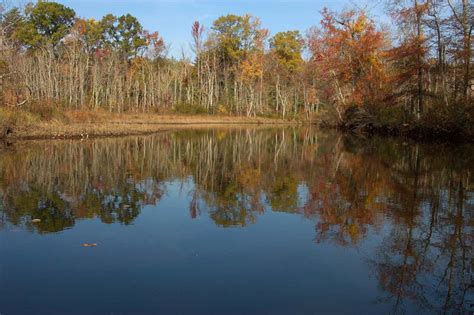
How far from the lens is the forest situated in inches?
1118

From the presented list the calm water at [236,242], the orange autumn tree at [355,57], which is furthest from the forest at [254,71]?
the calm water at [236,242]

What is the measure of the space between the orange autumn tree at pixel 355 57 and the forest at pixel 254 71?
10 cm

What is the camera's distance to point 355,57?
134 ft

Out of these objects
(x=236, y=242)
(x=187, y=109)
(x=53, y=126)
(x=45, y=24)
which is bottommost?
(x=236, y=242)

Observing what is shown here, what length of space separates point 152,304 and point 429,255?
4.11m

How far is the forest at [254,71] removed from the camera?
28.4 metres

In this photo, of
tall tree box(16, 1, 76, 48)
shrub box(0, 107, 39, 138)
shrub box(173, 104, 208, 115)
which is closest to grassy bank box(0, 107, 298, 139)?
shrub box(0, 107, 39, 138)

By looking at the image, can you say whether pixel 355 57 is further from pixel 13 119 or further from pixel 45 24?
pixel 45 24

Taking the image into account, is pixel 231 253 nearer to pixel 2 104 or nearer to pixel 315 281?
pixel 315 281

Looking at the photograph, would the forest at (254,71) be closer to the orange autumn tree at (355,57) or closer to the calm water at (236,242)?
the orange autumn tree at (355,57)

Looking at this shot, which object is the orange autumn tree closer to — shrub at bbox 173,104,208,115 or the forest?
the forest

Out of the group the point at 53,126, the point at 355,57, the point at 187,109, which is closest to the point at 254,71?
the point at 187,109

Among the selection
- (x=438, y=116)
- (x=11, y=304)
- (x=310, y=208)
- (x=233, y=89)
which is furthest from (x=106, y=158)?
(x=233, y=89)

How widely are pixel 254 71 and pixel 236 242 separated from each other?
61.2 metres
